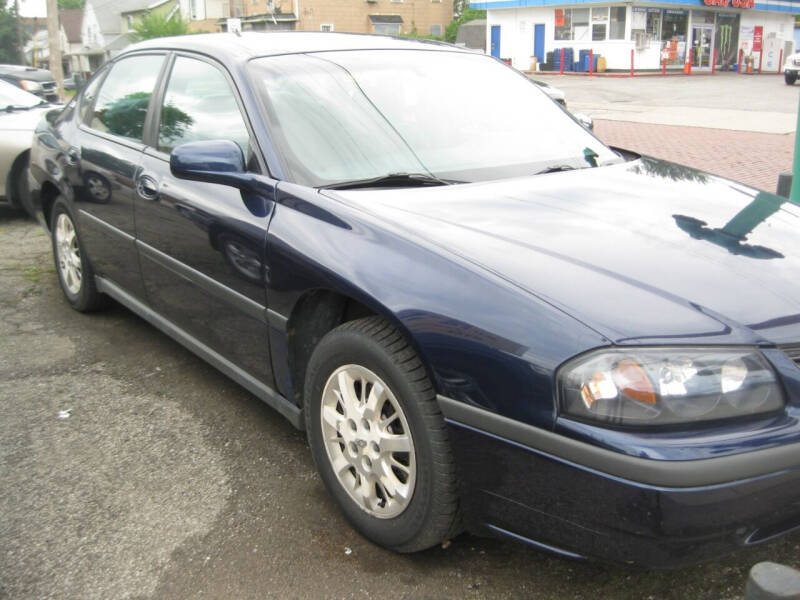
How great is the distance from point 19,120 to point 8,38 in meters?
71.4

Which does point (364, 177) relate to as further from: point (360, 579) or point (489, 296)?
point (360, 579)

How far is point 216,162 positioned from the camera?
9.85 ft

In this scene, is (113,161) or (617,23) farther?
(617,23)

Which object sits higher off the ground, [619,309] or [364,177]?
[364,177]

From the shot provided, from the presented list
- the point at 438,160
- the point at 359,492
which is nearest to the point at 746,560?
the point at 359,492

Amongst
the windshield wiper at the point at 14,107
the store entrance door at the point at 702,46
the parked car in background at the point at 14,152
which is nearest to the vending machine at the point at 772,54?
the store entrance door at the point at 702,46

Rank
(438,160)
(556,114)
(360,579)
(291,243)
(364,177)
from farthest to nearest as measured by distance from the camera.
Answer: (556,114) < (438,160) < (364,177) < (291,243) < (360,579)

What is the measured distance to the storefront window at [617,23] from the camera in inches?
1344

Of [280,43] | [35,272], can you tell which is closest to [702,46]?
[35,272]

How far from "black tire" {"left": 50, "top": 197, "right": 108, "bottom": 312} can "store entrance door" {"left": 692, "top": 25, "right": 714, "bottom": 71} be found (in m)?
37.6

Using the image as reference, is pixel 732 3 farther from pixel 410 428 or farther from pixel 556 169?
pixel 410 428

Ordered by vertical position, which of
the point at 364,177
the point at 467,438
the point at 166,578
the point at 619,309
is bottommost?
the point at 166,578

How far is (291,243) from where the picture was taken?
9.01ft

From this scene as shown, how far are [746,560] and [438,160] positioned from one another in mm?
1723
